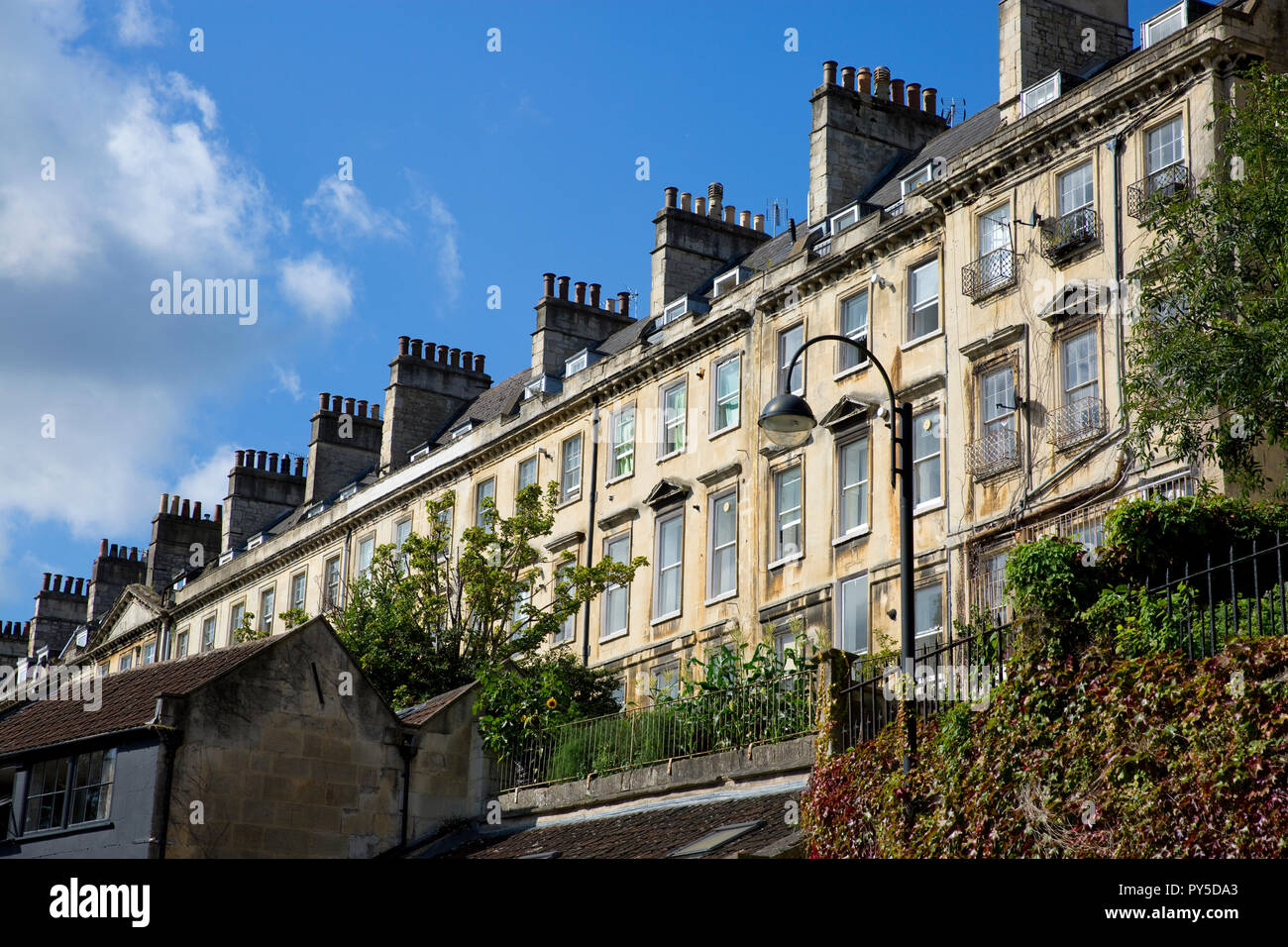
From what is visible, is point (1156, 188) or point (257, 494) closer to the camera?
point (1156, 188)

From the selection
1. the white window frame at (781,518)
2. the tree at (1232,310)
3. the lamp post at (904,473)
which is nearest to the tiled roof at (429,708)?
the white window frame at (781,518)

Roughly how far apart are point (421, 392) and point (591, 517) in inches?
644

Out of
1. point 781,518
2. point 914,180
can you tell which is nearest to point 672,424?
point 781,518

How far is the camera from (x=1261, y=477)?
2706cm

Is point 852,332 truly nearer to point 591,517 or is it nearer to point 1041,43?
point 1041,43

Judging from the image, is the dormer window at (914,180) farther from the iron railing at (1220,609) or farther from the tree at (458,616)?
the iron railing at (1220,609)

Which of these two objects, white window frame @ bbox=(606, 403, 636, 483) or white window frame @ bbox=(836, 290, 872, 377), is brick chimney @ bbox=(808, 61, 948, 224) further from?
white window frame @ bbox=(606, 403, 636, 483)

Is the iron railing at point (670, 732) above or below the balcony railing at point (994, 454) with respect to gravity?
below

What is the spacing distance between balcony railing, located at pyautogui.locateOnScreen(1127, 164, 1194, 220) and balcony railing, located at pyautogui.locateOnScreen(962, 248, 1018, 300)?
10.1 ft

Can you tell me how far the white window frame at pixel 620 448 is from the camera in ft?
148

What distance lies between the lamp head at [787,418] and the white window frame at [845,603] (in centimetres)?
1750
